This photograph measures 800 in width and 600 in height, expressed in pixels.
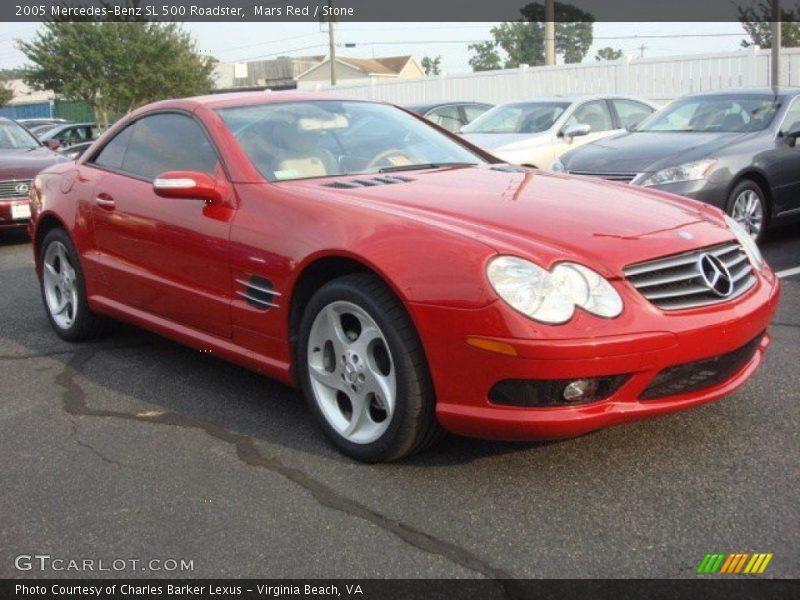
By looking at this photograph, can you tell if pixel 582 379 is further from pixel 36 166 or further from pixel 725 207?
pixel 36 166

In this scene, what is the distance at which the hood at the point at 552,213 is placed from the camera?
3246mm

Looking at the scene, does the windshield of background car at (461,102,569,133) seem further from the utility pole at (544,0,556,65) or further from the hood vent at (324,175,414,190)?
the utility pole at (544,0,556,65)

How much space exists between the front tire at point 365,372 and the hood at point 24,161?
7.45m

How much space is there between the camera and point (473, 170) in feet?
14.7

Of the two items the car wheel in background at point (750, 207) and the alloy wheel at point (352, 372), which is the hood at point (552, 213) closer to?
the alloy wheel at point (352, 372)

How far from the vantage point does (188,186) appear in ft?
13.1

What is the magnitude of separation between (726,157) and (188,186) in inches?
195

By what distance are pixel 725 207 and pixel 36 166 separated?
23.7 ft

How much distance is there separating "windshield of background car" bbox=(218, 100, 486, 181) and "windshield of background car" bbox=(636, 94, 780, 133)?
13.7 ft

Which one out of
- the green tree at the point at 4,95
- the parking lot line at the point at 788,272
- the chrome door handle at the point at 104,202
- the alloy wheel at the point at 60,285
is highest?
the green tree at the point at 4,95

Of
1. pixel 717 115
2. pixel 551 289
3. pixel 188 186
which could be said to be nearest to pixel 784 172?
pixel 717 115

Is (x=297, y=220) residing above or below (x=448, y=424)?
above

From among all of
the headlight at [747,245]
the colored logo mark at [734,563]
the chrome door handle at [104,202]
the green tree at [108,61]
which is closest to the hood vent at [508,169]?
the headlight at [747,245]
